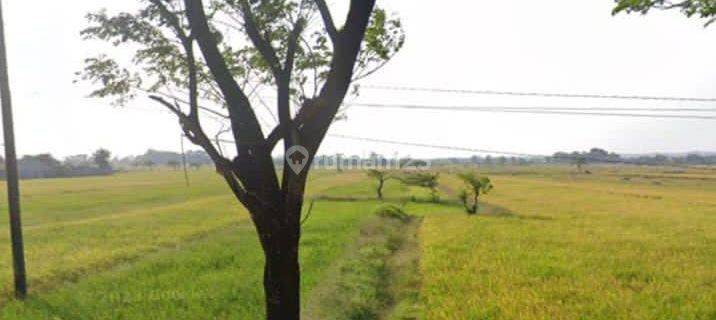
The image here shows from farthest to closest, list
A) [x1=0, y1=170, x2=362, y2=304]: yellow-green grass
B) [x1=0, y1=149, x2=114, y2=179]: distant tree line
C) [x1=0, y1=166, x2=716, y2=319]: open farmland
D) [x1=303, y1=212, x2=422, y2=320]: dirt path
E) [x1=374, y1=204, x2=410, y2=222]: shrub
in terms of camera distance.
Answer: [x1=0, y1=149, x2=114, y2=179]: distant tree line
[x1=374, y1=204, x2=410, y2=222]: shrub
[x1=0, y1=170, x2=362, y2=304]: yellow-green grass
[x1=0, y1=166, x2=716, y2=319]: open farmland
[x1=303, y1=212, x2=422, y2=320]: dirt path

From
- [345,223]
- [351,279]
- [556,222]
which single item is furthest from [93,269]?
[556,222]

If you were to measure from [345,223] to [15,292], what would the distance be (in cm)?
1897

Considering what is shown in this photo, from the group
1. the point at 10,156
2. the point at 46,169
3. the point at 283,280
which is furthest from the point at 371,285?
the point at 46,169

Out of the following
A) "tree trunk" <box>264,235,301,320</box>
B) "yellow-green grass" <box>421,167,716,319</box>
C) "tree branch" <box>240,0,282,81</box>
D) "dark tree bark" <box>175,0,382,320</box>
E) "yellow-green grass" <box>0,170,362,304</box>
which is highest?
"tree branch" <box>240,0,282,81</box>

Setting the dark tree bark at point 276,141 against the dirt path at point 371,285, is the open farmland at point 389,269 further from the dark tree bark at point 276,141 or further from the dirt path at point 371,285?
the dark tree bark at point 276,141

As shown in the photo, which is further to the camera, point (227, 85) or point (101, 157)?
point (101, 157)

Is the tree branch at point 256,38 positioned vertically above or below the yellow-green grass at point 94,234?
above

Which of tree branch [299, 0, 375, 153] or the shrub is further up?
tree branch [299, 0, 375, 153]

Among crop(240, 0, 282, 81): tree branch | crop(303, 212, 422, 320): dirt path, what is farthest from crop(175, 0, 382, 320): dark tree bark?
crop(303, 212, 422, 320): dirt path

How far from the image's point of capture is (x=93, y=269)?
1889cm

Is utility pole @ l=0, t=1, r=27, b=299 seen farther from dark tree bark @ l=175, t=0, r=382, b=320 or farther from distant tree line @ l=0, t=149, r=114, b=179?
distant tree line @ l=0, t=149, r=114, b=179

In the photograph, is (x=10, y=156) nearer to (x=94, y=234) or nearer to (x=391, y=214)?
(x=94, y=234)

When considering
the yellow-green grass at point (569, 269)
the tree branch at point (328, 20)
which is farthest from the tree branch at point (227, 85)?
the yellow-green grass at point (569, 269)

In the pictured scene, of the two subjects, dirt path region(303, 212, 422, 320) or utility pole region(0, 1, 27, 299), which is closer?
dirt path region(303, 212, 422, 320)
